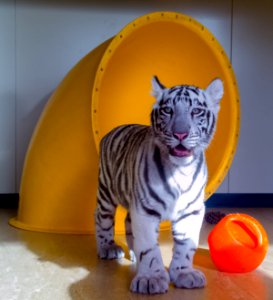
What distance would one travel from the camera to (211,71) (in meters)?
2.56

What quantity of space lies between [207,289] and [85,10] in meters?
2.08

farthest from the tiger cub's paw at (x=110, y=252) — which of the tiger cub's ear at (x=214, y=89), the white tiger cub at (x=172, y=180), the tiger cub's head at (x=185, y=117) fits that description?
the tiger cub's ear at (x=214, y=89)

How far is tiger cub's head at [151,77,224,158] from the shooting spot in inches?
58.2

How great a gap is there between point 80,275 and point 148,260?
295mm

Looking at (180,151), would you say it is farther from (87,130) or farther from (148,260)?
(87,130)

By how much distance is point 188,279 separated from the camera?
1579mm

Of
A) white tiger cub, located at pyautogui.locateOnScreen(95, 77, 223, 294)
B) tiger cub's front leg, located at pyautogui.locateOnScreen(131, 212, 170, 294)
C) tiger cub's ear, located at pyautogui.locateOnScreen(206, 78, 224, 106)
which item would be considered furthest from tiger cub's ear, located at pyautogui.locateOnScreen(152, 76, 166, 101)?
tiger cub's front leg, located at pyautogui.locateOnScreen(131, 212, 170, 294)

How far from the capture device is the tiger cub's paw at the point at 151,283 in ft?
4.95

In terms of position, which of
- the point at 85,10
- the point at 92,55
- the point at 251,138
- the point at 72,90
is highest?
the point at 85,10

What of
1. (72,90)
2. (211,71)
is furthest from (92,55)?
(211,71)

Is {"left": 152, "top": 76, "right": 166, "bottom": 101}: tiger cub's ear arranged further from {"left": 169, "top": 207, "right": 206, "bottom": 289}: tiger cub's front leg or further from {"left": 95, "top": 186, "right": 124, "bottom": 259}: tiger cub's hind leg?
{"left": 95, "top": 186, "right": 124, "bottom": 259}: tiger cub's hind leg

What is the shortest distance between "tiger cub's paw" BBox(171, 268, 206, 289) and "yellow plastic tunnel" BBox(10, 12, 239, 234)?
29.7 inches

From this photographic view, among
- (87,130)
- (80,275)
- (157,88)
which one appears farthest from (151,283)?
(87,130)

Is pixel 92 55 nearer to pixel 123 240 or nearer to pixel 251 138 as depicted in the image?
pixel 123 240
